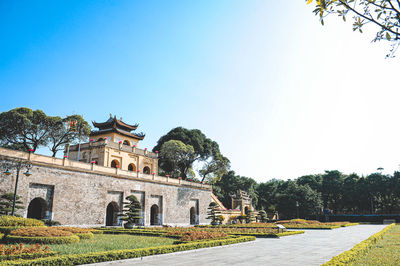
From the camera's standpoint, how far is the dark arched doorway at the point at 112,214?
24328 millimetres

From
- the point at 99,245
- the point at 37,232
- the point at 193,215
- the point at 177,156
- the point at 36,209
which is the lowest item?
the point at 99,245

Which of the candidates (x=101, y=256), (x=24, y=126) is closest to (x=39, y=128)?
(x=24, y=126)

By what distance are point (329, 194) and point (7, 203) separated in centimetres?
4852

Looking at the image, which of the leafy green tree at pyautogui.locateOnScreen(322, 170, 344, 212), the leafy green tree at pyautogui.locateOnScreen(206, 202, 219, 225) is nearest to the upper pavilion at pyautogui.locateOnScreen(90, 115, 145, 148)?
the leafy green tree at pyautogui.locateOnScreen(206, 202, 219, 225)

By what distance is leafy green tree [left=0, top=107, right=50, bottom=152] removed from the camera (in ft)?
82.8

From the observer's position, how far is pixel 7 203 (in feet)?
52.2

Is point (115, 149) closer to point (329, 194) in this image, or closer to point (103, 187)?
point (103, 187)

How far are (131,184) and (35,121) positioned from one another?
36.4ft

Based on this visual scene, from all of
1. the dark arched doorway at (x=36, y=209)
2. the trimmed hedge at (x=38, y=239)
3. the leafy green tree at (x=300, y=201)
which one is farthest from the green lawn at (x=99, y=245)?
the leafy green tree at (x=300, y=201)

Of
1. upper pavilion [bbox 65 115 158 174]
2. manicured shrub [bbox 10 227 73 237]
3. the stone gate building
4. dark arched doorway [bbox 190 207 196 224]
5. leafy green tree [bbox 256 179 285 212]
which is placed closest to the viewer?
manicured shrub [bbox 10 227 73 237]

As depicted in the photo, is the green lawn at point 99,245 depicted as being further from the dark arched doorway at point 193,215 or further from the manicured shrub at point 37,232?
the dark arched doorway at point 193,215

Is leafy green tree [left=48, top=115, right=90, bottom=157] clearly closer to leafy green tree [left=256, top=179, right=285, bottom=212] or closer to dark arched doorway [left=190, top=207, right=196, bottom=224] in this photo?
dark arched doorway [left=190, top=207, right=196, bottom=224]

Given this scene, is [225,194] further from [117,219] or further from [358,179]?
[117,219]

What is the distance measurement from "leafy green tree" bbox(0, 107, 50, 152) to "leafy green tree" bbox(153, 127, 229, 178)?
1488 centimetres
